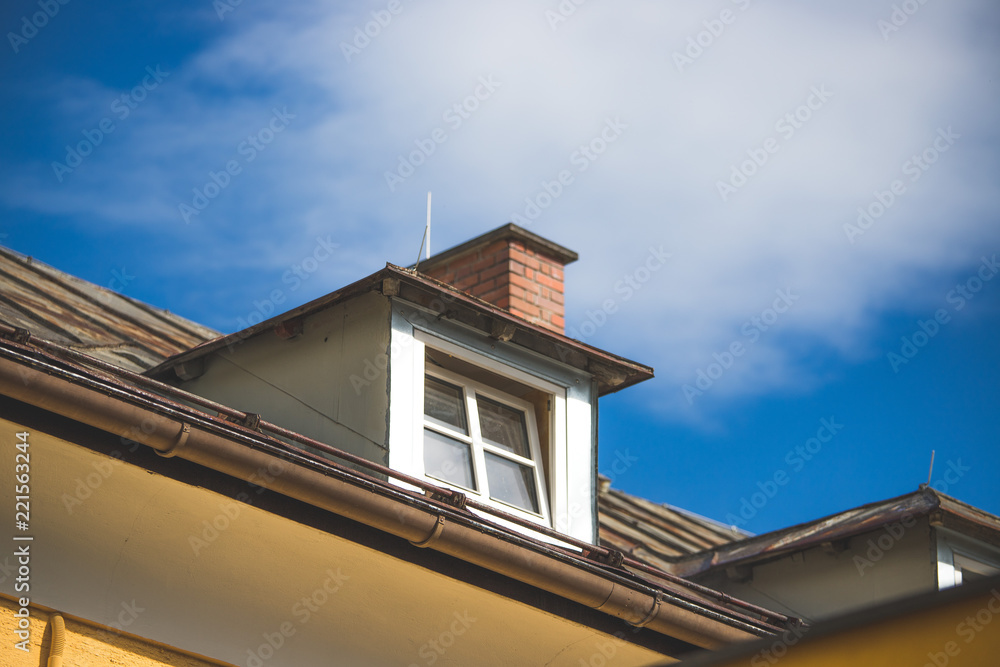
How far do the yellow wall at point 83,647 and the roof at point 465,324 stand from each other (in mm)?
2678

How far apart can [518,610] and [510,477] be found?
53.7 inches

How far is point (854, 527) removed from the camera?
8.93m

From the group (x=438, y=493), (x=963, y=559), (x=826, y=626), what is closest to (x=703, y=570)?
(x=963, y=559)

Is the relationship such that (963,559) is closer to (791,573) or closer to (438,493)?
(791,573)

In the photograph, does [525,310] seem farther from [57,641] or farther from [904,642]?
[904,642]

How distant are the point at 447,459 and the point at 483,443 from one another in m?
0.37

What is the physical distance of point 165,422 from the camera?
17.0 ft

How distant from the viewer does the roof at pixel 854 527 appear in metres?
8.72

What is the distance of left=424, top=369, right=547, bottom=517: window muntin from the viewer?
7.19m

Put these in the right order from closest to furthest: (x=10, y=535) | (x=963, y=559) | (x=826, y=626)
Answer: (x=826, y=626)
(x=10, y=535)
(x=963, y=559)

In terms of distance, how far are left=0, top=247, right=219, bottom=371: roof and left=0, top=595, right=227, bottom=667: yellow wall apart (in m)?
2.74
